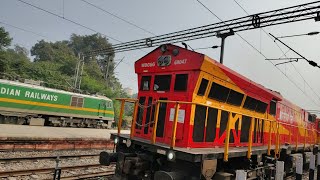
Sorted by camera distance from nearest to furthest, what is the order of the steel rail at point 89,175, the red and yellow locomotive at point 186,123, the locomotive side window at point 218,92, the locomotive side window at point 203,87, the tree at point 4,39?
1. the red and yellow locomotive at point 186,123
2. the locomotive side window at point 203,87
3. the locomotive side window at point 218,92
4. the steel rail at point 89,175
5. the tree at point 4,39

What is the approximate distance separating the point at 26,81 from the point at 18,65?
2027cm

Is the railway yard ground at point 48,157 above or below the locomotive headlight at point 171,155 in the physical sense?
below

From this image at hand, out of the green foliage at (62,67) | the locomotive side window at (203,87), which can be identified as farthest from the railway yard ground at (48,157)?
the green foliage at (62,67)

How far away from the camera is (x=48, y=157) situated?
12.0m

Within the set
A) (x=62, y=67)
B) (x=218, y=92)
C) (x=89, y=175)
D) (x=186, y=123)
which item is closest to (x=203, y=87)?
(x=218, y=92)

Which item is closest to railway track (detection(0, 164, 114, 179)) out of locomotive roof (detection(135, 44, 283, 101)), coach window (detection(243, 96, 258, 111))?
locomotive roof (detection(135, 44, 283, 101))

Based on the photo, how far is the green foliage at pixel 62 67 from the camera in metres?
40.9

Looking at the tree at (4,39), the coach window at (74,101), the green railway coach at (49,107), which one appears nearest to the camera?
the green railway coach at (49,107)

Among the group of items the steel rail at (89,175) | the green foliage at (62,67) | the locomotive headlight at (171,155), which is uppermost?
the green foliage at (62,67)

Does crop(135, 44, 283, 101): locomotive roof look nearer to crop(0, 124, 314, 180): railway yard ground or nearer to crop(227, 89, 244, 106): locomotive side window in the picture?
crop(227, 89, 244, 106): locomotive side window

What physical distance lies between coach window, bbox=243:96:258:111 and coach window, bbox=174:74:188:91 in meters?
2.56

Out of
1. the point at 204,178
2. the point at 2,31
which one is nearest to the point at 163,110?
the point at 204,178

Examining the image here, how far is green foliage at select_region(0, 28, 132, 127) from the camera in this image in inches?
1610

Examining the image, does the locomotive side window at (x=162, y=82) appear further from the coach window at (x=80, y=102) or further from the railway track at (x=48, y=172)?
the coach window at (x=80, y=102)
